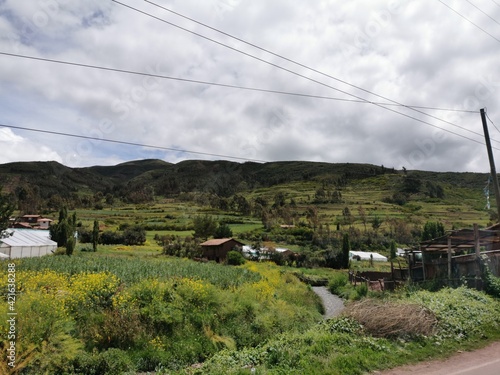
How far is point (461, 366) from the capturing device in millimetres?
9344

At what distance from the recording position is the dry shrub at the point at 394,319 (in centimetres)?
1148

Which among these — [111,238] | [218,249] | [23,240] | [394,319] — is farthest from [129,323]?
[111,238]

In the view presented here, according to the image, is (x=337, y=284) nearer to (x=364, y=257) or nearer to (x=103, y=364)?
(x=364, y=257)

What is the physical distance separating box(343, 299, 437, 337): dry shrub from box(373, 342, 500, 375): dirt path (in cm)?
142

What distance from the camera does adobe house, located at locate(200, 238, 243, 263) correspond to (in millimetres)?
63016

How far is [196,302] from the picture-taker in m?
16.9

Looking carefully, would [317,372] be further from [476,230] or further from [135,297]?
[476,230]

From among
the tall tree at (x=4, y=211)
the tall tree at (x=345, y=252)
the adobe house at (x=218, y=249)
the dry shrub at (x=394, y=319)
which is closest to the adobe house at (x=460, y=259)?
the dry shrub at (x=394, y=319)

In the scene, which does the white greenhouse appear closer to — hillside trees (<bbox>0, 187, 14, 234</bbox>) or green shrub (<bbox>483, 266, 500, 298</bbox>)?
hillside trees (<bbox>0, 187, 14, 234</bbox>)

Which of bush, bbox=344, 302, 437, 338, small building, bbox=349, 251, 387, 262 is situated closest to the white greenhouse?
bush, bbox=344, 302, 437, 338

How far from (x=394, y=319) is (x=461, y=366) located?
8.15 ft

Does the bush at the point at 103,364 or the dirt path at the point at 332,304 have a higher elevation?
the bush at the point at 103,364

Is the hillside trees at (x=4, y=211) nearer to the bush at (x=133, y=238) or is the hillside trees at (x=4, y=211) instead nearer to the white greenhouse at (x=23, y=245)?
the white greenhouse at (x=23, y=245)

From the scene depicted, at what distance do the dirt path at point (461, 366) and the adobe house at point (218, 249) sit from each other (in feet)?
175
